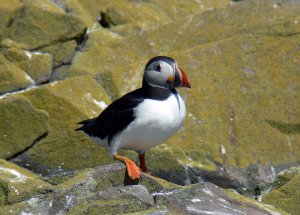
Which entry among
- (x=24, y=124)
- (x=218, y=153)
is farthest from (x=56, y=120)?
(x=218, y=153)

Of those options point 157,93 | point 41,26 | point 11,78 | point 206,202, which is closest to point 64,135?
point 11,78

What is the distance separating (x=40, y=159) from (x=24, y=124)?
21.6 inches

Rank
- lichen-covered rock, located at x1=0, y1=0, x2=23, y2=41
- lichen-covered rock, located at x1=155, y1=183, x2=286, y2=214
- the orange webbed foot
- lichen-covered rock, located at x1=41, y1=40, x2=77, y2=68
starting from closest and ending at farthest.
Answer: lichen-covered rock, located at x1=155, y1=183, x2=286, y2=214 < the orange webbed foot < lichen-covered rock, located at x1=41, y1=40, x2=77, y2=68 < lichen-covered rock, located at x1=0, y1=0, x2=23, y2=41

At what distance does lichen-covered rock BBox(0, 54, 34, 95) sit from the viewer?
40.0 feet

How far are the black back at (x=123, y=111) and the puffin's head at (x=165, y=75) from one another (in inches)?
→ 2.6

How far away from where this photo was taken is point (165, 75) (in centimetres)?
845

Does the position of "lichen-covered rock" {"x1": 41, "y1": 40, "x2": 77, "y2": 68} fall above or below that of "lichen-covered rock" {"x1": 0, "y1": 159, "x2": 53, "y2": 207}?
below

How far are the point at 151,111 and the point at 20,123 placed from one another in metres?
3.39

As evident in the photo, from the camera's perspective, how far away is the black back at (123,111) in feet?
27.6

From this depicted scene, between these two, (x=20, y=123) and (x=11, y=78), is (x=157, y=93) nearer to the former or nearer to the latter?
(x=20, y=123)

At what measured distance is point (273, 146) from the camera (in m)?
11.3

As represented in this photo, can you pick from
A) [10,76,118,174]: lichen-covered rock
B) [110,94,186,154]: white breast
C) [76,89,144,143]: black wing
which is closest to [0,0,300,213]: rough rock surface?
[10,76,118,174]: lichen-covered rock

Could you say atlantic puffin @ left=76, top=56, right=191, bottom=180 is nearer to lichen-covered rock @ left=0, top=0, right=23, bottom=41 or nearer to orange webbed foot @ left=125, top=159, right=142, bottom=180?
orange webbed foot @ left=125, top=159, right=142, bottom=180

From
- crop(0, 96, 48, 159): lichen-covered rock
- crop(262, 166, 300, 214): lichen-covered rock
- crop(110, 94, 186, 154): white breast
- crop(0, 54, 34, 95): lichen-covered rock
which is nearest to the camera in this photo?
crop(262, 166, 300, 214): lichen-covered rock
